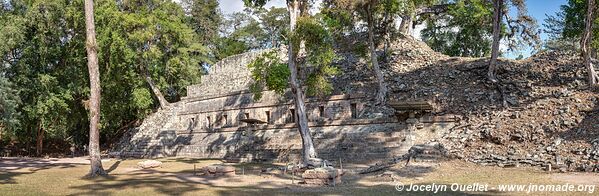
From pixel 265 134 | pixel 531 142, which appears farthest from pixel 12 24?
pixel 531 142

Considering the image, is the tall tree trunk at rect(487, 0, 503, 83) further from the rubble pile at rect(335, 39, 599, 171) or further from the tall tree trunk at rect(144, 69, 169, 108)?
the tall tree trunk at rect(144, 69, 169, 108)

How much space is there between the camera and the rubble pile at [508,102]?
1563 centimetres

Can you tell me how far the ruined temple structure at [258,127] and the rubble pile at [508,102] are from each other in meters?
2.00

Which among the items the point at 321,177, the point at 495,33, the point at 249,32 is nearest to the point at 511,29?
the point at 495,33

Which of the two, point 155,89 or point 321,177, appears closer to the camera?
point 321,177

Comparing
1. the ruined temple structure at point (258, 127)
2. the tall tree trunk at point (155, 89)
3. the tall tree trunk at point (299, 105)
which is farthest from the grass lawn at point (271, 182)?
the tall tree trunk at point (155, 89)

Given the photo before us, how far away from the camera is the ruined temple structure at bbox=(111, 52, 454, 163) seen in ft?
67.7

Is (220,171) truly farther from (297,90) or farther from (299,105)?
(297,90)

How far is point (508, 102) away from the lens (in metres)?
20.5

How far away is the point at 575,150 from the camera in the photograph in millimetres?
14984

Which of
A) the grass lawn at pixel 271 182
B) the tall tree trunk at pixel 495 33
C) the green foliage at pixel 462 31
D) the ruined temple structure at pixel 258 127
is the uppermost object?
the green foliage at pixel 462 31

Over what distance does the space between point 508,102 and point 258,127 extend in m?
13.4

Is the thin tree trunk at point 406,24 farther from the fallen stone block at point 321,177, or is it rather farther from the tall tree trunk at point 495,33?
the fallen stone block at point 321,177

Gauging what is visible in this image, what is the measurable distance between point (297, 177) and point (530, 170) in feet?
25.1
